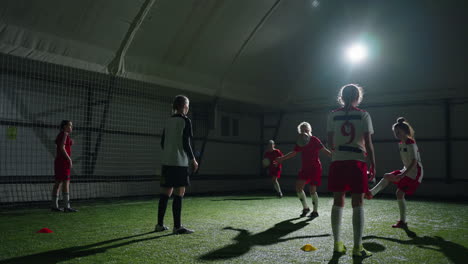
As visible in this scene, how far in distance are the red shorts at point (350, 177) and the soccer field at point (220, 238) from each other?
715 mm

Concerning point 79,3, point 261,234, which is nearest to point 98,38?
point 79,3

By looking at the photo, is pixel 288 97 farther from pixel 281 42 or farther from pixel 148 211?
pixel 148 211

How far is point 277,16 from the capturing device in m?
12.2

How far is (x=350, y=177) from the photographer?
12.5 feet

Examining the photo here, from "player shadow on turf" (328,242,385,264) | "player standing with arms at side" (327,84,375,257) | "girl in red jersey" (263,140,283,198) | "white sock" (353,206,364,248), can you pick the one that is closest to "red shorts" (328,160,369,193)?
"player standing with arms at side" (327,84,375,257)

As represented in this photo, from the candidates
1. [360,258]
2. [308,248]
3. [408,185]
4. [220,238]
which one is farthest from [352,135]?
[408,185]

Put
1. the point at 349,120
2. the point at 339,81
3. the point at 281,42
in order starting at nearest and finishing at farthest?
the point at 349,120, the point at 281,42, the point at 339,81

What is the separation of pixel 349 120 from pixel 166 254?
2398 mm

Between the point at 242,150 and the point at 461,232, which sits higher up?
the point at 242,150

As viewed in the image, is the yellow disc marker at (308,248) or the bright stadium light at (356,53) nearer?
the yellow disc marker at (308,248)

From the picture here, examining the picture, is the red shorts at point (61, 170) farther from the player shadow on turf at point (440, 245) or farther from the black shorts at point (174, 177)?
the player shadow on turf at point (440, 245)

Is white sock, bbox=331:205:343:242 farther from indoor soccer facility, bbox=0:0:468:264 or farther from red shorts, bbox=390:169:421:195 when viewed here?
red shorts, bbox=390:169:421:195

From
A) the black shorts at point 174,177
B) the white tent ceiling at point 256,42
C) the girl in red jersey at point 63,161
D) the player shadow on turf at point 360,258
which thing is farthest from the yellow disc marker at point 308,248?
the white tent ceiling at point 256,42

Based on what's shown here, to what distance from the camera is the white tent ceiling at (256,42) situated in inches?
341
